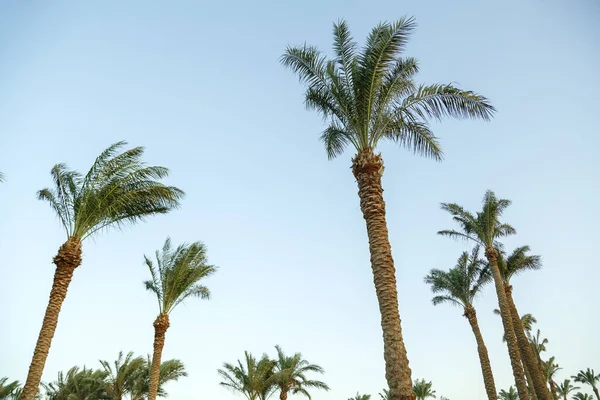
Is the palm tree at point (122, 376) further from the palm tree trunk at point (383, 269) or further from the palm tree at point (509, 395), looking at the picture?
the palm tree at point (509, 395)

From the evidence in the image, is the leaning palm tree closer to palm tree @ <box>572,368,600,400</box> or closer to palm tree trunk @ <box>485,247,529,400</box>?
palm tree trunk @ <box>485,247,529,400</box>

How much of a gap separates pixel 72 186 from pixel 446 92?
14.3 meters

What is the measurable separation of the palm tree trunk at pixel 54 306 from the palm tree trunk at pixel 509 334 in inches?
887

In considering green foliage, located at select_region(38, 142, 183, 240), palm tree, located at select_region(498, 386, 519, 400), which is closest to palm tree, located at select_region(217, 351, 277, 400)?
green foliage, located at select_region(38, 142, 183, 240)

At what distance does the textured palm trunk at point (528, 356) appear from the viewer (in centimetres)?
2394

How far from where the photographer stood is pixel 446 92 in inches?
535

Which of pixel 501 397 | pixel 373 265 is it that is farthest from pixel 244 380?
pixel 501 397

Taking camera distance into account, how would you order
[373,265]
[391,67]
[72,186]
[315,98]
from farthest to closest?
[72,186] < [315,98] < [391,67] < [373,265]

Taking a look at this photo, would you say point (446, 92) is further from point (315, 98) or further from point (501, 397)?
point (501, 397)

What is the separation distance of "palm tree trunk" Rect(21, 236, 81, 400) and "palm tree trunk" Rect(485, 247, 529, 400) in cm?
2252

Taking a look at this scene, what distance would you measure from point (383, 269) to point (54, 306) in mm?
11673

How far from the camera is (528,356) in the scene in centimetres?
2525

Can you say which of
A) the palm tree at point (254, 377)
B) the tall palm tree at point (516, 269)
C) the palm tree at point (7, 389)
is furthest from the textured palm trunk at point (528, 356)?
the palm tree at point (7, 389)

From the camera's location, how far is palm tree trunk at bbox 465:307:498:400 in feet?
91.3
